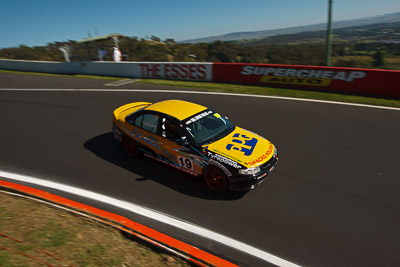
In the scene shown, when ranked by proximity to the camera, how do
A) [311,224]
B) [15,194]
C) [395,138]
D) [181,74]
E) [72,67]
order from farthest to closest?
[72,67] < [181,74] < [395,138] < [15,194] < [311,224]

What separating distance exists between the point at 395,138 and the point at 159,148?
7099 mm

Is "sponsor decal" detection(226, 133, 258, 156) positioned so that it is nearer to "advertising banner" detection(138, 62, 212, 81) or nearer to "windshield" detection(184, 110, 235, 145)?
"windshield" detection(184, 110, 235, 145)

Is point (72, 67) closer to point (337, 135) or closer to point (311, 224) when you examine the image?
point (337, 135)

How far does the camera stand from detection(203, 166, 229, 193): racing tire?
573 cm

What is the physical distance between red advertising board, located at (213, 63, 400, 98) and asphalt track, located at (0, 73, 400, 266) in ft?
6.45

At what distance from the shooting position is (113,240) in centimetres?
429

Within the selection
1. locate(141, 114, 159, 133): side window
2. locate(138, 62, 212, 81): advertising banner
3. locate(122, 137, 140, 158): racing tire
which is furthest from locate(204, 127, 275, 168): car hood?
locate(138, 62, 212, 81): advertising banner

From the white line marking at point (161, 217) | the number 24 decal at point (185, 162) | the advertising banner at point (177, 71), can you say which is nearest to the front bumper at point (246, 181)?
the number 24 decal at point (185, 162)

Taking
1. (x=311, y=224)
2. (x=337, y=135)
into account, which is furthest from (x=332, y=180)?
(x=337, y=135)

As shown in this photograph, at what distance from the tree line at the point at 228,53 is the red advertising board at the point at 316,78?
2039 millimetres

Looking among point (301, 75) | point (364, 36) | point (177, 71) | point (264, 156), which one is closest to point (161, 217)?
point (264, 156)

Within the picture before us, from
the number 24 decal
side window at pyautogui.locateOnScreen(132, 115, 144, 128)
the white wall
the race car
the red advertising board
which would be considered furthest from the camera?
the white wall

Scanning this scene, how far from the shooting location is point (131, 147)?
7324 mm

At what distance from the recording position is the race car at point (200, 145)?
5641mm
